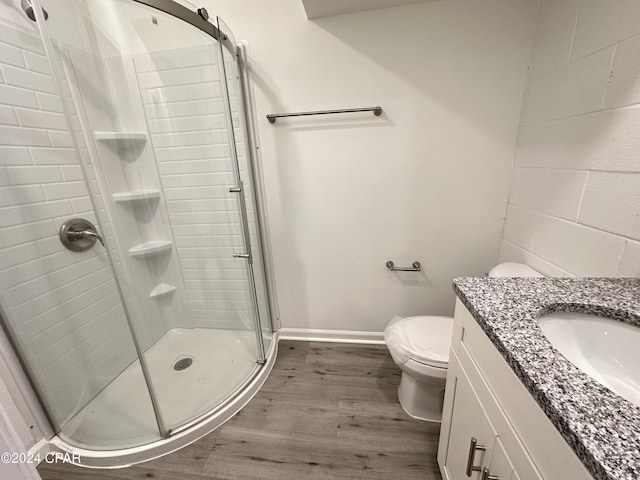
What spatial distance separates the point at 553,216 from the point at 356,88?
3.70 feet

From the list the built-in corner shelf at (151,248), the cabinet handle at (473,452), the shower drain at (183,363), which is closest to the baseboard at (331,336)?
the shower drain at (183,363)

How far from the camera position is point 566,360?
0.53 metres

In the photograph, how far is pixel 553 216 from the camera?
1.14 metres

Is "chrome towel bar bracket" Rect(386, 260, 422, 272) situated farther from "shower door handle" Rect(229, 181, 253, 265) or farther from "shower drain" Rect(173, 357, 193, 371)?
"shower drain" Rect(173, 357, 193, 371)

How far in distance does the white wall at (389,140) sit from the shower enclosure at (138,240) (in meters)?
0.24

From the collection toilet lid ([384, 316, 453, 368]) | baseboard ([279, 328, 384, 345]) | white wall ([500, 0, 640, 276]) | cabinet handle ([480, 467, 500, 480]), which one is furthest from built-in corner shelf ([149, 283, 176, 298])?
white wall ([500, 0, 640, 276])

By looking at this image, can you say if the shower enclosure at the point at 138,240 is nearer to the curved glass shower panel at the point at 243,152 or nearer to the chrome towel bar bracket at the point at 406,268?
the curved glass shower panel at the point at 243,152

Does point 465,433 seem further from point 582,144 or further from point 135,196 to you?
point 135,196

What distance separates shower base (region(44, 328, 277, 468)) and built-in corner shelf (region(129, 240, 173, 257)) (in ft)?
2.00

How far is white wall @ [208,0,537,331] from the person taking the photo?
1.31 m

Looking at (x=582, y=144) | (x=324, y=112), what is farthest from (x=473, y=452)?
(x=324, y=112)

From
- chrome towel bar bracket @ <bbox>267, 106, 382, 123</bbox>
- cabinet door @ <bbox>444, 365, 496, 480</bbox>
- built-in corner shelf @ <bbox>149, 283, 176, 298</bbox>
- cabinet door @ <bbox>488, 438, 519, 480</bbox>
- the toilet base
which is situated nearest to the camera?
cabinet door @ <bbox>488, 438, 519, 480</bbox>

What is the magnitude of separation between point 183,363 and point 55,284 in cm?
81

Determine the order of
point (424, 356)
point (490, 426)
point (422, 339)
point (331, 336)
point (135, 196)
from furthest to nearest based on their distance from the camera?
point (331, 336), point (135, 196), point (422, 339), point (424, 356), point (490, 426)
